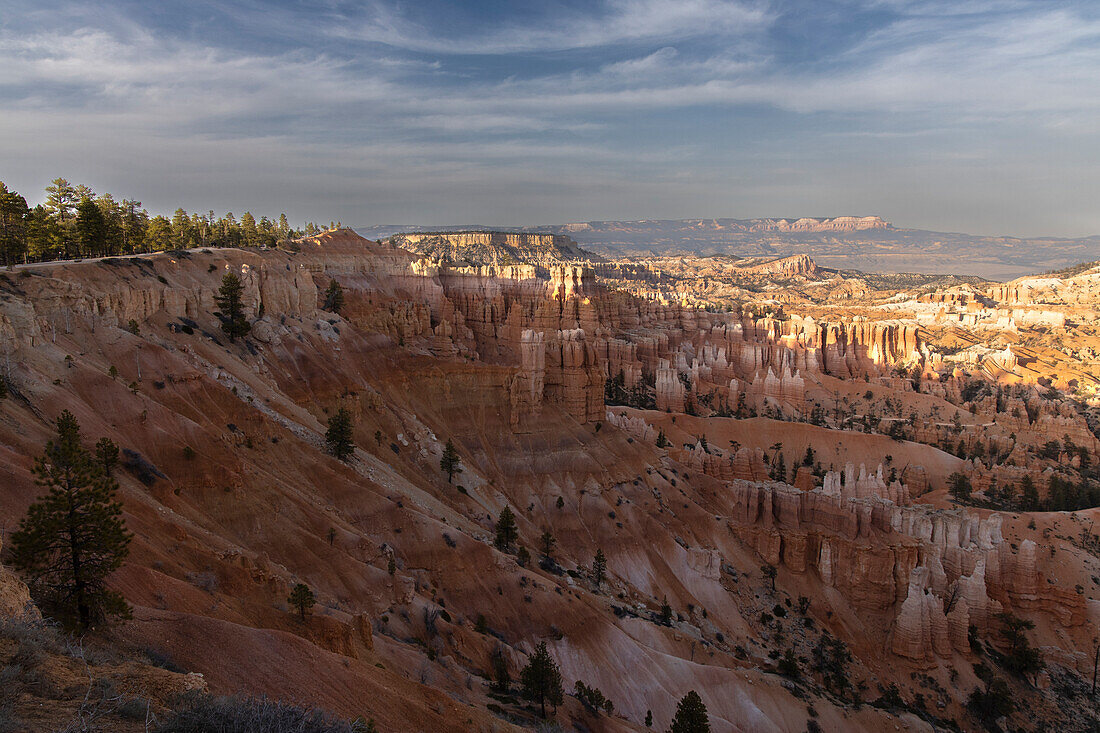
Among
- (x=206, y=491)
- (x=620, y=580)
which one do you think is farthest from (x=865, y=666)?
(x=206, y=491)

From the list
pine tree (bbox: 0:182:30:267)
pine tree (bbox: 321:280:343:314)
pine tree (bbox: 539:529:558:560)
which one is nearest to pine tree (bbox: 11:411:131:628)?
pine tree (bbox: 539:529:558:560)

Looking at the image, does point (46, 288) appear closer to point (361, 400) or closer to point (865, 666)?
point (361, 400)

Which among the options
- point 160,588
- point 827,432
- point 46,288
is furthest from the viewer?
point 827,432

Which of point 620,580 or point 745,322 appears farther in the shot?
point 745,322

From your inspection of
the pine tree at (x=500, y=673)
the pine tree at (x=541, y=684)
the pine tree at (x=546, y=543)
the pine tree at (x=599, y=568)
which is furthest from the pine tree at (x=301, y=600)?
the pine tree at (x=599, y=568)

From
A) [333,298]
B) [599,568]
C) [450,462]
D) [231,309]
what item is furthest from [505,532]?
[333,298]

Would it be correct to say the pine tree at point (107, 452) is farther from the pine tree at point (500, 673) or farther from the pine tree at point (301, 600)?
the pine tree at point (500, 673)

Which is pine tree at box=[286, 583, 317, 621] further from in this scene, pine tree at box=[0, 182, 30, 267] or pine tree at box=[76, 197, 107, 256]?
pine tree at box=[76, 197, 107, 256]
